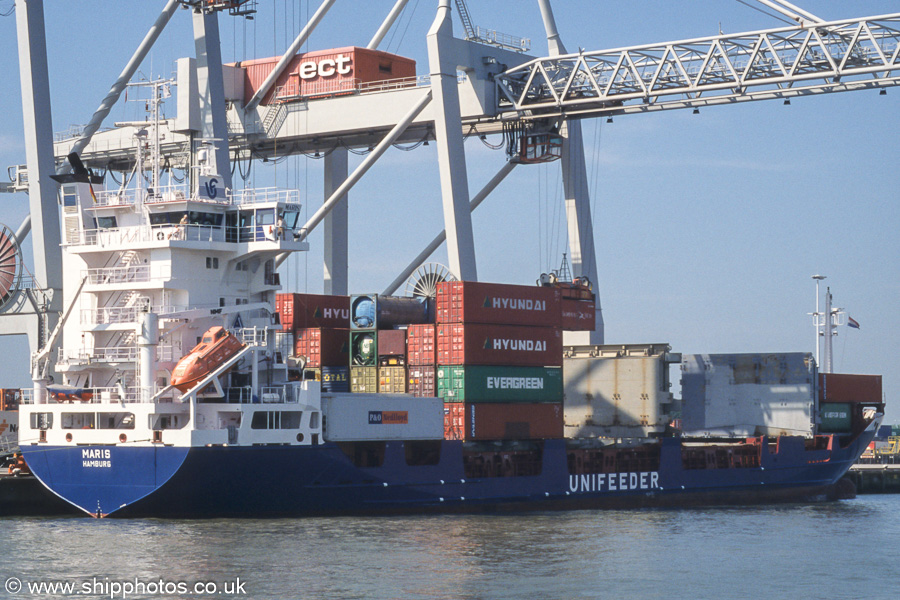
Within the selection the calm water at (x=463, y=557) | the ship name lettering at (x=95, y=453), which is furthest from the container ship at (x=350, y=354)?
the calm water at (x=463, y=557)

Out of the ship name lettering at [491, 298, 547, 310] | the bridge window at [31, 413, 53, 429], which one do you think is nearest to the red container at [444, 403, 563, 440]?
the ship name lettering at [491, 298, 547, 310]

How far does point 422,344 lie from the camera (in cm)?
3719

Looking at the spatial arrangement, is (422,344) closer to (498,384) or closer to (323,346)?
(498,384)

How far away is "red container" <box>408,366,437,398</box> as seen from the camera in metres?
37.1

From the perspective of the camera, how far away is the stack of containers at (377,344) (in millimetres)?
37625

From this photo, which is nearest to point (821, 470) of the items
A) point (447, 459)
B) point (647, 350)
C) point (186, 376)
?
point (647, 350)

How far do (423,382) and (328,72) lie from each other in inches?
571

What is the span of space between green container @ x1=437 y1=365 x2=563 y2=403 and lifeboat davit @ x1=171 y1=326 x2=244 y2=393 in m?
7.15

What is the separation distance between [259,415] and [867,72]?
20480 mm

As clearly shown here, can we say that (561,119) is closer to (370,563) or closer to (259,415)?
(259,415)

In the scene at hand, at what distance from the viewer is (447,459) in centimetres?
3622

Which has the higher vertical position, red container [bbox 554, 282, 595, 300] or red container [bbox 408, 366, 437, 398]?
red container [bbox 554, 282, 595, 300]

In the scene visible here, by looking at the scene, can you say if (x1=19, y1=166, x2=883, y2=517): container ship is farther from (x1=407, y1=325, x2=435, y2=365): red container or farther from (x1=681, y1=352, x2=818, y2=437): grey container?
(x1=681, y1=352, x2=818, y2=437): grey container

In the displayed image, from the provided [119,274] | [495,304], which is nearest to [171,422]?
[119,274]
